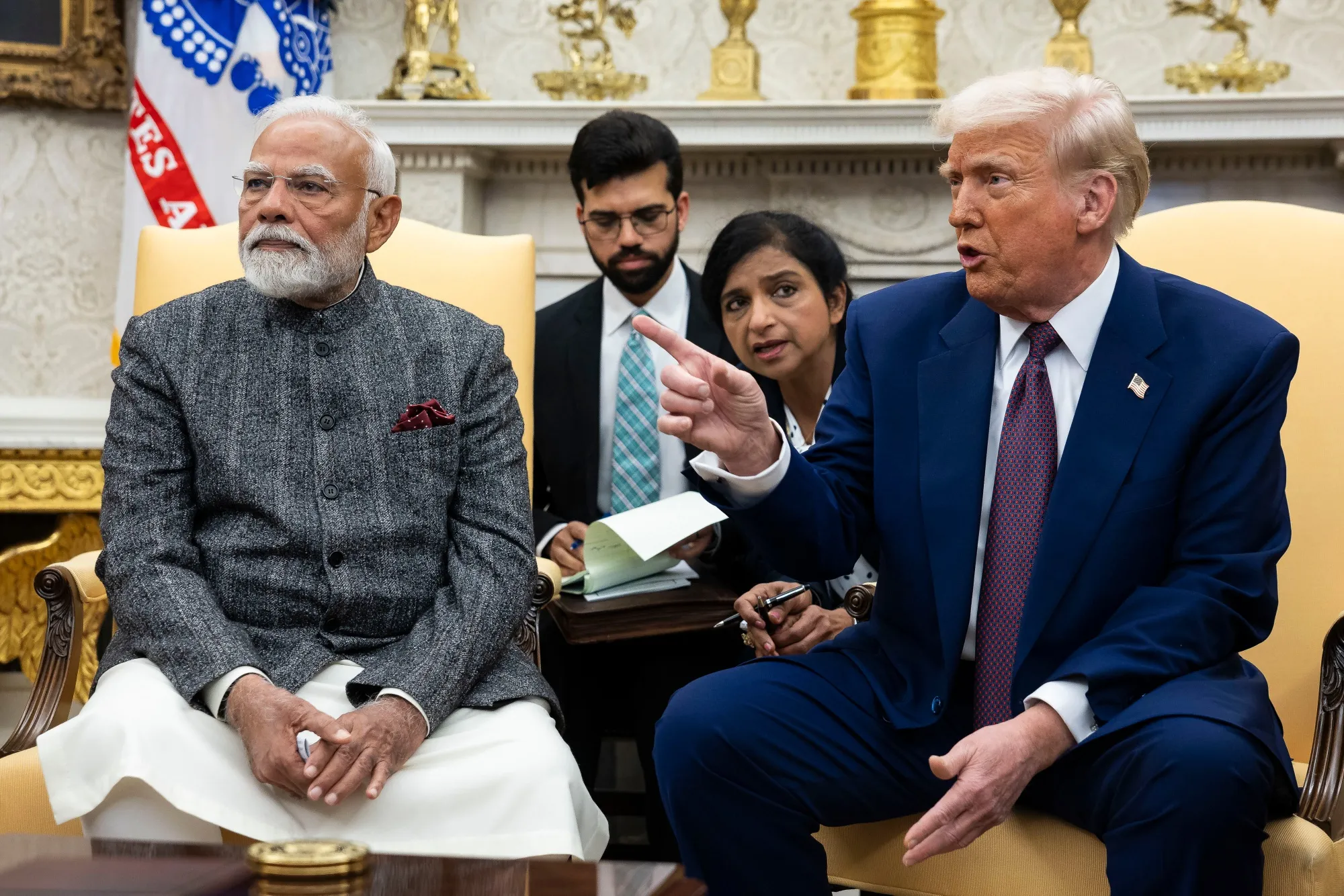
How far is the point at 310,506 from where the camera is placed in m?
2.32

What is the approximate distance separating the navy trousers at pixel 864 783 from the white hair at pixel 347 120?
1.04 m

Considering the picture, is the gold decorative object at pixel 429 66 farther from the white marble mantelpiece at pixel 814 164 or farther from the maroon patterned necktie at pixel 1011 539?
the maroon patterned necktie at pixel 1011 539

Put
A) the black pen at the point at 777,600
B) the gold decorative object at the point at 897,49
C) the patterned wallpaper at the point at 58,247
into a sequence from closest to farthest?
the black pen at the point at 777,600
the gold decorative object at the point at 897,49
the patterned wallpaper at the point at 58,247

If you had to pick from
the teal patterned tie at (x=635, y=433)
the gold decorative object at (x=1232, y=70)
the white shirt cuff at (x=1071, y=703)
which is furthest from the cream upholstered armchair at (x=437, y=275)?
the gold decorative object at (x=1232, y=70)

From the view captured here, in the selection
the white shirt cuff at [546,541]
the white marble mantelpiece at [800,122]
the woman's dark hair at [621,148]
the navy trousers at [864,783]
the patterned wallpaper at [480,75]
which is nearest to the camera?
the navy trousers at [864,783]

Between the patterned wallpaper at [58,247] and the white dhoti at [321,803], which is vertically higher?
the patterned wallpaper at [58,247]

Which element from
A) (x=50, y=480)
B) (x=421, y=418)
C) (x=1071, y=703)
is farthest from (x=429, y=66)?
(x=1071, y=703)

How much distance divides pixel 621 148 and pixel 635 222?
169 millimetres

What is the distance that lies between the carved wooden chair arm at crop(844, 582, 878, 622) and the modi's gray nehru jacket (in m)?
0.52

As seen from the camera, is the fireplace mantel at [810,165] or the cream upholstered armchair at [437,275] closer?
the cream upholstered armchair at [437,275]

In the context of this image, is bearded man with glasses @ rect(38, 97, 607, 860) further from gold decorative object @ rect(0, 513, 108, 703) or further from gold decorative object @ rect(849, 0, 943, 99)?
gold decorative object @ rect(849, 0, 943, 99)

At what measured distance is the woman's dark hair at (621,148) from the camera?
11.1 feet

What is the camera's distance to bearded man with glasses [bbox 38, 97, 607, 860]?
6.80 ft

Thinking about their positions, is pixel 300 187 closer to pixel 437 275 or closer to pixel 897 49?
pixel 437 275
